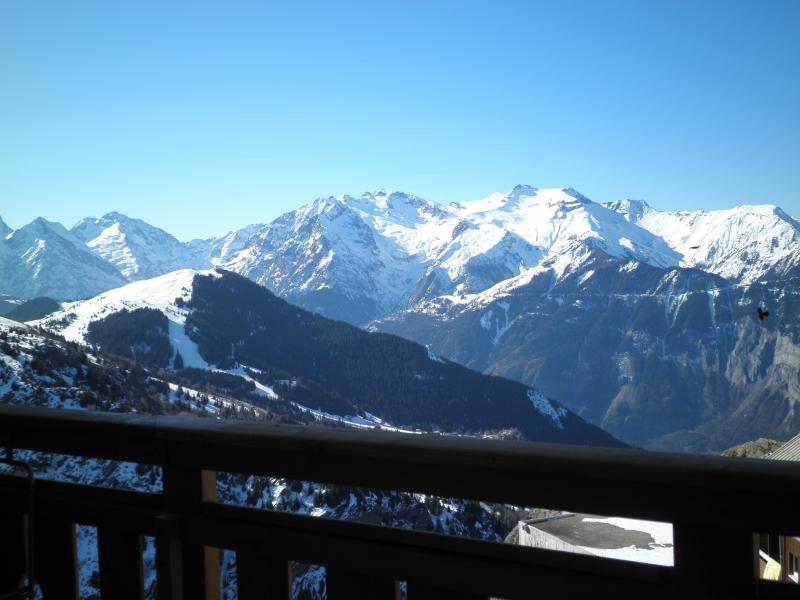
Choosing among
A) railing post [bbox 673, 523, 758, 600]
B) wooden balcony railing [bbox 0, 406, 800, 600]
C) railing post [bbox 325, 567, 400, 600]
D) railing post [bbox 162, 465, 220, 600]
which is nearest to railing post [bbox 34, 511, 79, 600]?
wooden balcony railing [bbox 0, 406, 800, 600]

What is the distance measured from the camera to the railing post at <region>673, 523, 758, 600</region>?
214cm

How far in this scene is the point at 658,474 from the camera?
7.18 ft

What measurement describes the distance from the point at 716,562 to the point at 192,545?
1.98m

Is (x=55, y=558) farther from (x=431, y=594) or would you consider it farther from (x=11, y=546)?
(x=431, y=594)

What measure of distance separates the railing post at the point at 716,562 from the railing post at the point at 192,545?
70.8 inches

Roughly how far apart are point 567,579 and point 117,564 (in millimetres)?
2061

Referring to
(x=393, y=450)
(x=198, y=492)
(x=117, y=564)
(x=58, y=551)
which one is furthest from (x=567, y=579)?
(x=58, y=551)

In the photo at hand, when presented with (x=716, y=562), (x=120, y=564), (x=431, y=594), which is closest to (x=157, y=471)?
(x=120, y=564)

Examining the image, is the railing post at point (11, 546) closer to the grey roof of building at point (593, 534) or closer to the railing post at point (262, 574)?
the railing post at point (262, 574)

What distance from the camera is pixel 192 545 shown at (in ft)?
10.3

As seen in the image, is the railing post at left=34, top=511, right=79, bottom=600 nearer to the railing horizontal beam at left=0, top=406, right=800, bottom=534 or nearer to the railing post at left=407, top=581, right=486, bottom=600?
the railing horizontal beam at left=0, top=406, right=800, bottom=534

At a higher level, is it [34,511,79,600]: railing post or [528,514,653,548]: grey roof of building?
[34,511,79,600]: railing post

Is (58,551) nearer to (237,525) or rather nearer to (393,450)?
(237,525)

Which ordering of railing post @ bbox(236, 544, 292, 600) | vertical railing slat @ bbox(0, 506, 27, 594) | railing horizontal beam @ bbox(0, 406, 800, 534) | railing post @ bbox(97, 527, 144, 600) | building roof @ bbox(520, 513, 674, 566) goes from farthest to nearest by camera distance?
1. building roof @ bbox(520, 513, 674, 566)
2. vertical railing slat @ bbox(0, 506, 27, 594)
3. railing post @ bbox(97, 527, 144, 600)
4. railing post @ bbox(236, 544, 292, 600)
5. railing horizontal beam @ bbox(0, 406, 800, 534)
